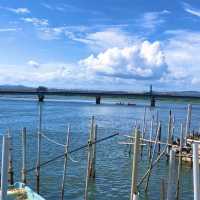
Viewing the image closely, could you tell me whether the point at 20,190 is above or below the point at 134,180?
below

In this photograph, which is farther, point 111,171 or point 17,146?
point 17,146

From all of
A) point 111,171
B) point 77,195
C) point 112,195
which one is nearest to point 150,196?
point 112,195

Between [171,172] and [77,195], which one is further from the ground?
[171,172]

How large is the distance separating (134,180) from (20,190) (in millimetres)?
8195

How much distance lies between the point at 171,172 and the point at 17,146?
38.0 m

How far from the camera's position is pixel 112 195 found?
33.6m

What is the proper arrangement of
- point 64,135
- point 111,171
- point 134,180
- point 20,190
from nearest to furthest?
1. point 134,180
2. point 20,190
3. point 111,171
4. point 64,135

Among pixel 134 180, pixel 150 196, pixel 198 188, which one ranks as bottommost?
pixel 150 196

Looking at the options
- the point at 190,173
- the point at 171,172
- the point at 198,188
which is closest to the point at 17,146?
the point at 190,173

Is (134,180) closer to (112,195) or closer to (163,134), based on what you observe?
(112,195)

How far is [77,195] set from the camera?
1291 inches

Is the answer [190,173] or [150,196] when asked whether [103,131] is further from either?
[150,196]

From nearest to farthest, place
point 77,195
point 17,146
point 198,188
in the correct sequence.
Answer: point 198,188
point 77,195
point 17,146

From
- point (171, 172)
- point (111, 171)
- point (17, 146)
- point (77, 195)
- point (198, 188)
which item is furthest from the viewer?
point (17, 146)
